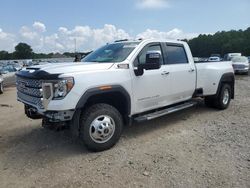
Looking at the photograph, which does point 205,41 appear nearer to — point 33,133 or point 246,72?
point 246,72

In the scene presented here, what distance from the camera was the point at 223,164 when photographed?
4465 mm

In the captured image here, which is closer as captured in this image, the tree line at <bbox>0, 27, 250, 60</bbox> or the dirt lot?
the dirt lot

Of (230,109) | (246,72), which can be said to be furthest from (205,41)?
(230,109)

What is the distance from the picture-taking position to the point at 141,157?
482cm

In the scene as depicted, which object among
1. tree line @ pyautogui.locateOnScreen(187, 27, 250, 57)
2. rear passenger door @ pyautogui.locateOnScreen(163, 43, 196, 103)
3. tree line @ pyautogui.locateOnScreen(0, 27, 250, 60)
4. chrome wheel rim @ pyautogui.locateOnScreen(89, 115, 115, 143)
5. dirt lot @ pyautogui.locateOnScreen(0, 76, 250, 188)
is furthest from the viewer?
tree line @ pyautogui.locateOnScreen(0, 27, 250, 60)

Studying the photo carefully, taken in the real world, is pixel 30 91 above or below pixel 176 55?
below

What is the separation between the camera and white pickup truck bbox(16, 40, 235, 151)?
15.2 feet

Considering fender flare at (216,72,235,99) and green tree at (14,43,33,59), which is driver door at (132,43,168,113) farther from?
green tree at (14,43,33,59)

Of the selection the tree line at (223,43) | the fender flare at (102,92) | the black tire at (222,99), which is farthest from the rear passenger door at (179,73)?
the tree line at (223,43)

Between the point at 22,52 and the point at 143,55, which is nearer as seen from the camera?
the point at 143,55

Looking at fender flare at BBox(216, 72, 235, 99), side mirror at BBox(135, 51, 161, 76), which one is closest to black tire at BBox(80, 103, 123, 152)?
side mirror at BBox(135, 51, 161, 76)

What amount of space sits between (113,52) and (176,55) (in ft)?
→ 5.44

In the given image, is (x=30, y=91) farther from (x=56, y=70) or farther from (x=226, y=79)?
(x=226, y=79)

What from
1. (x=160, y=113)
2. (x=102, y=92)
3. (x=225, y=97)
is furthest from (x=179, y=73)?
(x=225, y=97)
